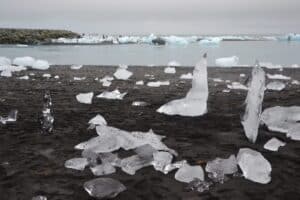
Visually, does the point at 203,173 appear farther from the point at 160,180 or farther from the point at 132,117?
the point at 132,117

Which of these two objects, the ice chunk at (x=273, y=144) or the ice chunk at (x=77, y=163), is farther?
the ice chunk at (x=273, y=144)

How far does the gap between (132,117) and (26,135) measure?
1706mm

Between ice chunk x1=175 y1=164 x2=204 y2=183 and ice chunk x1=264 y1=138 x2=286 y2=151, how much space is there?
1.19 m

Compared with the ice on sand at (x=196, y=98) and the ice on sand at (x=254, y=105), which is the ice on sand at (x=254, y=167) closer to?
the ice on sand at (x=254, y=105)

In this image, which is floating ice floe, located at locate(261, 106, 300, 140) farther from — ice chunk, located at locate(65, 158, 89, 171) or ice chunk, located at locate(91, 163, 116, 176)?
ice chunk, located at locate(65, 158, 89, 171)

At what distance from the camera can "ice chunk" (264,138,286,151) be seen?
14.2 feet

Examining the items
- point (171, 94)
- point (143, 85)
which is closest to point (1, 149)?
point (171, 94)

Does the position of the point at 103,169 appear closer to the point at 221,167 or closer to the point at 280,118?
the point at 221,167

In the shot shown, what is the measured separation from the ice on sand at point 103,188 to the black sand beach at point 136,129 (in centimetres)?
5

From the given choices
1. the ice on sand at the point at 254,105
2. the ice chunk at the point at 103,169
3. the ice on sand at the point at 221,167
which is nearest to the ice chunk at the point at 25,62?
the ice on sand at the point at 254,105

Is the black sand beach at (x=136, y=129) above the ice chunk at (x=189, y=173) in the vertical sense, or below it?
below

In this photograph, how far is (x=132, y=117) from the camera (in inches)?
235

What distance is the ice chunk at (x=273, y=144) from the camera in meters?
4.33

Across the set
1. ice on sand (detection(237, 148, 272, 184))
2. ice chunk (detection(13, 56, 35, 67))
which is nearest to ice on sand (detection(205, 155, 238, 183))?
ice on sand (detection(237, 148, 272, 184))
